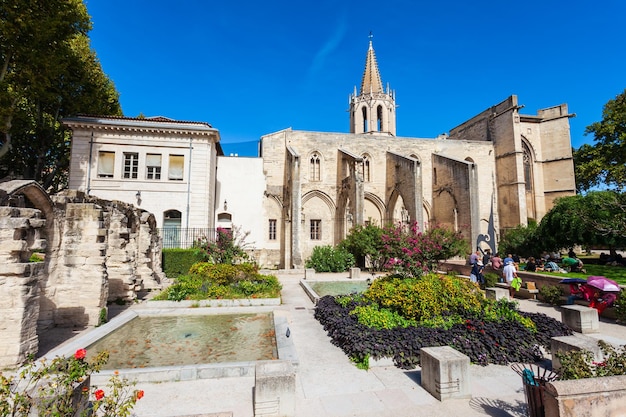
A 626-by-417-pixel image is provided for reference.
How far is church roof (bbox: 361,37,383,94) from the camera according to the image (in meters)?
39.4

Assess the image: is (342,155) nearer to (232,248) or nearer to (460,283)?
(232,248)

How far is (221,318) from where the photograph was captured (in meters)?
8.38

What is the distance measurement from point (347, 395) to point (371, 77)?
41.2 m

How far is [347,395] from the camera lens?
4.29 meters

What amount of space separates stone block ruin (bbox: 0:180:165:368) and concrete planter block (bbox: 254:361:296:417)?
4.29m

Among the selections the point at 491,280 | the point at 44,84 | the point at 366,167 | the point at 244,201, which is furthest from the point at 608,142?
the point at 44,84

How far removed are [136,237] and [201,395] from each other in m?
9.89

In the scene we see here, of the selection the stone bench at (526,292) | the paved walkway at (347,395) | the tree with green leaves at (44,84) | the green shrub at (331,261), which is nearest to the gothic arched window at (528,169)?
the green shrub at (331,261)

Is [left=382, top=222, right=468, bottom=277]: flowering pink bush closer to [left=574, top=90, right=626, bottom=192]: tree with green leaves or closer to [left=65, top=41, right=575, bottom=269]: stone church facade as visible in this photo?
[left=65, top=41, right=575, bottom=269]: stone church facade

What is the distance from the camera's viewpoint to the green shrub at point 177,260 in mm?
15992

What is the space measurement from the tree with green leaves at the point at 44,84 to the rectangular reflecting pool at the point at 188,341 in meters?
13.1

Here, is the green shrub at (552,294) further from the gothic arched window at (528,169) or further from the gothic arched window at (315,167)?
the gothic arched window at (528,169)

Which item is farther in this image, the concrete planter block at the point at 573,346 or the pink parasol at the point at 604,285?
the pink parasol at the point at 604,285

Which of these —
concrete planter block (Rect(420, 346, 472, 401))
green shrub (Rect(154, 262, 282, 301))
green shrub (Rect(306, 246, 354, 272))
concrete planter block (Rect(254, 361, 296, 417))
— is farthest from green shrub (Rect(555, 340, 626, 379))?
green shrub (Rect(306, 246, 354, 272))
